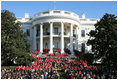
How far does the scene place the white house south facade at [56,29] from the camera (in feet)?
113

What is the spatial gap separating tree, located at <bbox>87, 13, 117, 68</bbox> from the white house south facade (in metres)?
13.0

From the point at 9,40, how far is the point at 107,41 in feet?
43.7

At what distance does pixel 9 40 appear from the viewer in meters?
22.5

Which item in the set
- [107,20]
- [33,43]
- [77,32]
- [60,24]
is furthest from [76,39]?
[107,20]

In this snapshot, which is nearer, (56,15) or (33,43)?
(56,15)

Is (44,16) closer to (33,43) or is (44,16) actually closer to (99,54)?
(33,43)

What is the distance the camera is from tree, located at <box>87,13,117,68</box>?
1925 centimetres

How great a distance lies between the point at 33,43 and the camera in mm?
38344

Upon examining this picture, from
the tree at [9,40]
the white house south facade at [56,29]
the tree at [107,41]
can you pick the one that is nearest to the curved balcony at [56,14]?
the white house south facade at [56,29]

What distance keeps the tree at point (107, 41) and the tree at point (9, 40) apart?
10372 millimetres

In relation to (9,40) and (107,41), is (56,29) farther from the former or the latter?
(107,41)

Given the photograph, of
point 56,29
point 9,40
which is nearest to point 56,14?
point 56,29

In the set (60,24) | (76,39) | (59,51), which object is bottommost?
(59,51)

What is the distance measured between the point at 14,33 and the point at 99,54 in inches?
497
